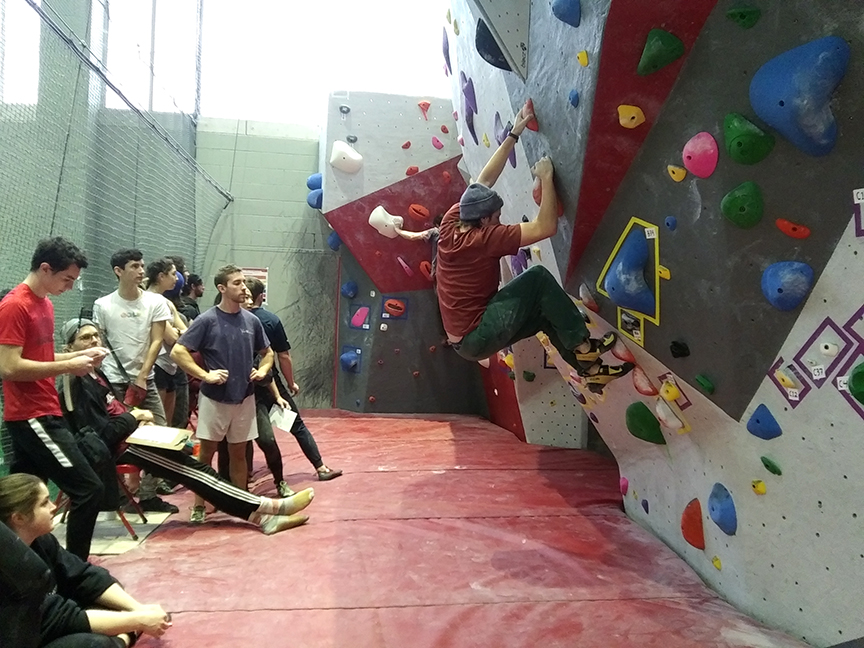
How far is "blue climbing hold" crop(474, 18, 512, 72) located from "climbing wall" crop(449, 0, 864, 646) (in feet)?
0.45

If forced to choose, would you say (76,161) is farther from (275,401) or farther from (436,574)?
(436,574)

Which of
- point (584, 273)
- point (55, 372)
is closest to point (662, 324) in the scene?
point (584, 273)

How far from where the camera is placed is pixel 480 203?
2.71 metres

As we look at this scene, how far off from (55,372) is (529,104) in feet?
7.01

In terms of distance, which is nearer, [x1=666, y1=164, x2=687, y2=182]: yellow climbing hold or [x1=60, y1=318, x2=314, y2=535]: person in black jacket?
[x1=666, y1=164, x2=687, y2=182]: yellow climbing hold

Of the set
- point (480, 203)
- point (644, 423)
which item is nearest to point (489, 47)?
point (480, 203)

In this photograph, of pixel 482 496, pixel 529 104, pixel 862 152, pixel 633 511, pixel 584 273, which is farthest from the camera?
pixel 482 496

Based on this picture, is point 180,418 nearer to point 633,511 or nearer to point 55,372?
point 55,372

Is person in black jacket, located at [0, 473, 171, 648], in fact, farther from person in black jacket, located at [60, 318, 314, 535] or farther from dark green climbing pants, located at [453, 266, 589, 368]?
dark green climbing pants, located at [453, 266, 589, 368]

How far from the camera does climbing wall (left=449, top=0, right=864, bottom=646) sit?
5.69ft

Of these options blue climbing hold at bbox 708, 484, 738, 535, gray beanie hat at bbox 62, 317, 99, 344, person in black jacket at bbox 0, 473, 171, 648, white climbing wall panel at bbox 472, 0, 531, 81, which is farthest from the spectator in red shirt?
blue climbing hold at bbox 708, 484, 738, 535

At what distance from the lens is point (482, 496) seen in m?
3.98

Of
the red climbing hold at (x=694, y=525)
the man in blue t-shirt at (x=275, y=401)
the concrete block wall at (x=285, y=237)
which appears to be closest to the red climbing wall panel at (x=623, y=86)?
the red climbing hold at (x=694, y=525)

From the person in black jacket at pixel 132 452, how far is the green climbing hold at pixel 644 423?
1.79 meters
